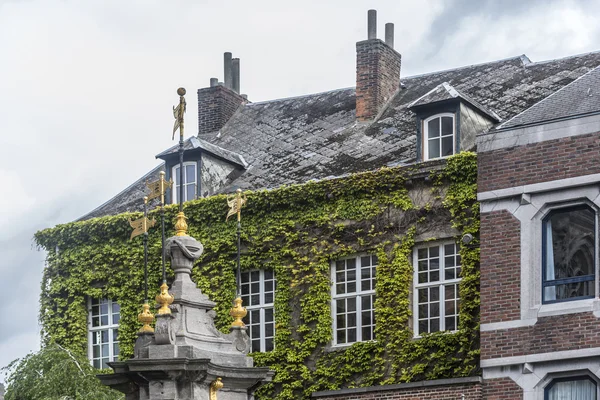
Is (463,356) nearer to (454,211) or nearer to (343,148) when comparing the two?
(454,211)

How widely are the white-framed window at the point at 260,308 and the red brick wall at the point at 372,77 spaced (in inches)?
207

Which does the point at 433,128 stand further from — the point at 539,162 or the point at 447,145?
the point at 539,162

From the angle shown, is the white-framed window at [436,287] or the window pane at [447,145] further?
the window pane at [447,145]

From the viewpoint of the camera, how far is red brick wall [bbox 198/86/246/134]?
44625mm

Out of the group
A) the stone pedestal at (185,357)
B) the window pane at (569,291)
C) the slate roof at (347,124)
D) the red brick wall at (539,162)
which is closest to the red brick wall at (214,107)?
the slate roof at (347,124)

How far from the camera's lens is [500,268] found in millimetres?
33250

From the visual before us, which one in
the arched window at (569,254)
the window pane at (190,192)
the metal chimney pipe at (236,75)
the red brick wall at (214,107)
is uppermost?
the metal chimney pipe at (236,75)

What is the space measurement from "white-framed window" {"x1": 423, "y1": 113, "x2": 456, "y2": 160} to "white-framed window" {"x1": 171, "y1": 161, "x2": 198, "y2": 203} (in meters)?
6.13

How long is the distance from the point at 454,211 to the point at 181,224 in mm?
9646

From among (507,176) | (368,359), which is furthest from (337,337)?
(507,176)

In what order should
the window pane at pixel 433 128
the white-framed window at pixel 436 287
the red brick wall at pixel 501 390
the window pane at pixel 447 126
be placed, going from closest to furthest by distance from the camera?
1. the red brick wall at pixel 501 390
2. the white-framed window at pixel 436 287
3. the window pane at pixel 447 126
4. the window pane at pixel 433 128

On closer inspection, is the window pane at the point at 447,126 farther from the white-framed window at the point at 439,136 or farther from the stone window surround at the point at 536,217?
the stone window surround at the point at 536,217

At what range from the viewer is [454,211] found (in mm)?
35438

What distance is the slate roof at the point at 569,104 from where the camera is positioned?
33156mm
